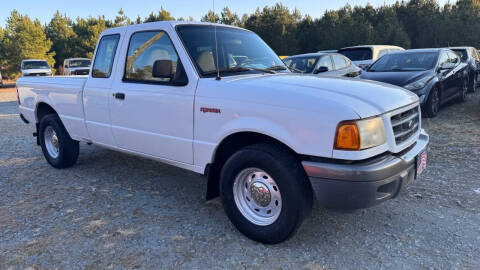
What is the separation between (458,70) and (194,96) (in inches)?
341

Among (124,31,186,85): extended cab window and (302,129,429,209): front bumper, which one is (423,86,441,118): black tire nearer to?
(302,129,429,209): front bumper

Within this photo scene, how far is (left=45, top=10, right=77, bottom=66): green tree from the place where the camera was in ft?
137

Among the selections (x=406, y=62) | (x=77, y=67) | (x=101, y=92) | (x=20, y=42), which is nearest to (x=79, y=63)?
(x=77, y=67)

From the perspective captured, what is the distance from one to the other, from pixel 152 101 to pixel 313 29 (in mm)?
48301

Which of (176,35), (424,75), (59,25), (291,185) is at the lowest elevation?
(291,185)

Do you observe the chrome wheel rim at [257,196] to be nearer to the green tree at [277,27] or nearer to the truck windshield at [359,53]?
the truck windshield at [359,53]

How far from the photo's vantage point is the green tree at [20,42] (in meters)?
31.9

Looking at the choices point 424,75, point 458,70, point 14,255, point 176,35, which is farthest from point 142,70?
point 458,70

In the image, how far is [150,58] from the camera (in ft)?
12.4

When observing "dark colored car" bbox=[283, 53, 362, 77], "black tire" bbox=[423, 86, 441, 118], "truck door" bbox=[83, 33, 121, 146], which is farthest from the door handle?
"black tire" bbox=[423, 86, 441, 118]

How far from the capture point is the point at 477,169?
4.73 m

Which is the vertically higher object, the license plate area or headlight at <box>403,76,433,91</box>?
headlight at <box>403,76,433,91</box>

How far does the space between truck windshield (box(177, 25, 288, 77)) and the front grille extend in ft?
4.80

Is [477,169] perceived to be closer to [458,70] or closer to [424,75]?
[424,75]
